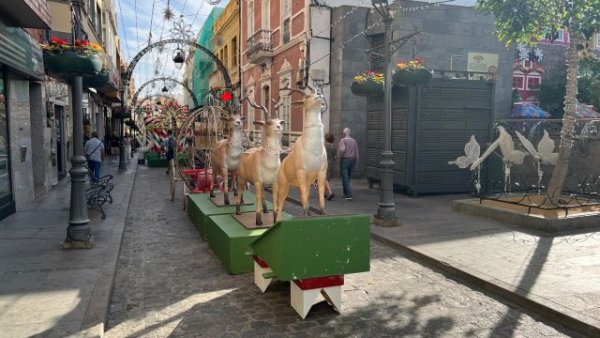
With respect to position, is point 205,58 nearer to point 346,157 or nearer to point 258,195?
point 346,157

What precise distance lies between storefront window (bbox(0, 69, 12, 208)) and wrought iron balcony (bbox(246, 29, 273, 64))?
1250 cm

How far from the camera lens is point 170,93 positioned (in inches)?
1200

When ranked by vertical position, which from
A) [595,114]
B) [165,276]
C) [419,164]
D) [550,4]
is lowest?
[165,276]

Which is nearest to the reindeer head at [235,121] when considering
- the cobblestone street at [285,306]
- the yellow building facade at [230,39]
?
the cobblestone street at [285,306]

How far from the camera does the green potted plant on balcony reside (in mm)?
6082

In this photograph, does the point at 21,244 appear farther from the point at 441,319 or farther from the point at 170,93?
the point at 170,93

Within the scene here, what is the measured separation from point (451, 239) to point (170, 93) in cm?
2672

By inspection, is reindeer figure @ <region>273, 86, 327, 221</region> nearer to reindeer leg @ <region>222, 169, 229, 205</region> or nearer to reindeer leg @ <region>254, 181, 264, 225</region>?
reindeer leg @ <region>254, 181, 264, 225</region>

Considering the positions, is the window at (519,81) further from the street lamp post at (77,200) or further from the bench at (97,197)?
the street lamp post at (77,200)

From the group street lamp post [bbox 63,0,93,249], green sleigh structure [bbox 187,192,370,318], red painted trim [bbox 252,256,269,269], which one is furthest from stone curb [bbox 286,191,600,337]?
street lamp post [bbox 63,0,93,249]

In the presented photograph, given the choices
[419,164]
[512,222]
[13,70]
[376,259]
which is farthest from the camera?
[419,164]

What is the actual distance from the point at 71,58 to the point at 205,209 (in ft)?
9.64

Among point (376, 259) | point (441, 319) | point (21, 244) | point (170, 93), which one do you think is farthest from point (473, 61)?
point (170, 93)

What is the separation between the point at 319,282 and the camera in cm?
430
